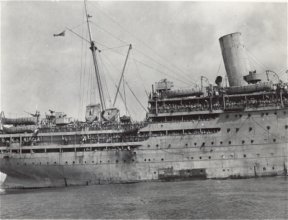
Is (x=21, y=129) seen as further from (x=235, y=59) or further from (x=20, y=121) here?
(x=235, y=59)

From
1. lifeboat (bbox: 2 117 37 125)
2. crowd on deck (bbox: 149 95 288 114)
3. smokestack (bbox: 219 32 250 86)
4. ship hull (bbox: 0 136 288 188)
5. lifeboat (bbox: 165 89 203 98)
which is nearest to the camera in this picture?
ship hull (bbox: 0 136 288 188)

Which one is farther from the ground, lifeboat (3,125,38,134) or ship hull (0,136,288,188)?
lifeboat (3,125,38,134)

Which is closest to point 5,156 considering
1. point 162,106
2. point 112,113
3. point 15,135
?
point 15,135

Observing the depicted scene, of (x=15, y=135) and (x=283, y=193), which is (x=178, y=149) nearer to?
(x=283, y=193)

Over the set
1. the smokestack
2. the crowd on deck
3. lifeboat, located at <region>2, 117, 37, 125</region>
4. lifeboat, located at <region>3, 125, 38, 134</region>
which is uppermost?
the smokestack

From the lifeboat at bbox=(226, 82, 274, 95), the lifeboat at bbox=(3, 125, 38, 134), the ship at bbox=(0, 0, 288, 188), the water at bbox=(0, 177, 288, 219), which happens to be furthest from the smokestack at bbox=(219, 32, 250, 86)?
the lifeboat at bbox=(3, 125, 38, 134)

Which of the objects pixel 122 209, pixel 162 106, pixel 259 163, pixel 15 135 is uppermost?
pixel 162 106

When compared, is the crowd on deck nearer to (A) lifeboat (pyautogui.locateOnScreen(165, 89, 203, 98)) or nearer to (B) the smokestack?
(A) lifeboat (pyautogui.locateOnScreen(165, 89, 203, 98))
